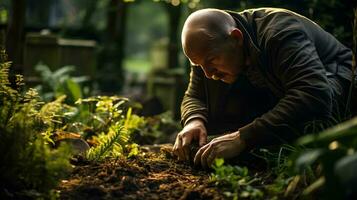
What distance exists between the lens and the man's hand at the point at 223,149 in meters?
3.66

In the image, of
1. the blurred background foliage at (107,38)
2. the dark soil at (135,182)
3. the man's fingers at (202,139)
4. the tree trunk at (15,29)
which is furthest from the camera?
the tree trunk at (15,29)

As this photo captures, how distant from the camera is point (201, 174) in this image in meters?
3.75

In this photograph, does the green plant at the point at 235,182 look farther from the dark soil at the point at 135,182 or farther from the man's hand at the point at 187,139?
the man's hand at the point at 187,139

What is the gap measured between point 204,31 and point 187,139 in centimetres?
79

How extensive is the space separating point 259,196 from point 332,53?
1945mm

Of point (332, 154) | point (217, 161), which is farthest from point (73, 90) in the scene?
point (332, 154)

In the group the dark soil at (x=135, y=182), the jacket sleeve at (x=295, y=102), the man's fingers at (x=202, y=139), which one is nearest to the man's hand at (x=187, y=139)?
the man's fingers at (x=202, y=139)

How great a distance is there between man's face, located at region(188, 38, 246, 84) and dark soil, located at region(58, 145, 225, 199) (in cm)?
72

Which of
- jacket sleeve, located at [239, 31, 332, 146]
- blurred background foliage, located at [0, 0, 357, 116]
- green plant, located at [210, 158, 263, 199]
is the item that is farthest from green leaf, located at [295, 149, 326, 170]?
blurred background foliage, located at [0, 0, 357, 116]

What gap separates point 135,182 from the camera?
327cm

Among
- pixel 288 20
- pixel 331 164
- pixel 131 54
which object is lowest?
pixel 131 54

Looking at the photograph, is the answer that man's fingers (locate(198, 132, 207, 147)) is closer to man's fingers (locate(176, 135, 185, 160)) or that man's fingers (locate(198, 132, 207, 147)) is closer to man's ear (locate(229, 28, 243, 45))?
man's fingers (locate(176, 135, 185, 160))

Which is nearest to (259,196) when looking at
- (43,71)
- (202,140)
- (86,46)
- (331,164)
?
(331,164)

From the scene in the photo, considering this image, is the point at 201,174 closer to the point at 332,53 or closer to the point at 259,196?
the point at 259,196
